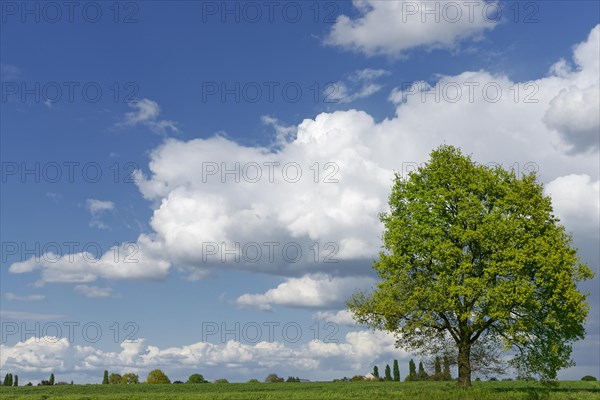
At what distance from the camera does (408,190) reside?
4728cm

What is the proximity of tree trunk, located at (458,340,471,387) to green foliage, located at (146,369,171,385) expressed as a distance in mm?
92787

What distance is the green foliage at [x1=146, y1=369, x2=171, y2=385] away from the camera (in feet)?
407

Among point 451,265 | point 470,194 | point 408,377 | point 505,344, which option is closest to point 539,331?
point 505,344

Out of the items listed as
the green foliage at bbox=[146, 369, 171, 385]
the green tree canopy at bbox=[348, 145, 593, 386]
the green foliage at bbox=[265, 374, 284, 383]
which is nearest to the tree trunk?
the green tree canopy at bbox=[348, 145, 593, 386]

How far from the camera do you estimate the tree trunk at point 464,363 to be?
146 ft

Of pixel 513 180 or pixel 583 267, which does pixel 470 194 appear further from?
pixel 583 267

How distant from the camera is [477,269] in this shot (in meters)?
43.6

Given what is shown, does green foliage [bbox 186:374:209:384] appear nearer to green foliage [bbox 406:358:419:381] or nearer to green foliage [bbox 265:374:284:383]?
green foliage [bbox 265:374:284:383]

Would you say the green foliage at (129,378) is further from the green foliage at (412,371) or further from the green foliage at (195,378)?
the green foliage at (412,371)

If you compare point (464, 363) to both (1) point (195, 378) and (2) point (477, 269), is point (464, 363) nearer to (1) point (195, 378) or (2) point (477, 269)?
(2) point (477, 269)

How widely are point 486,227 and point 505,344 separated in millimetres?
9254

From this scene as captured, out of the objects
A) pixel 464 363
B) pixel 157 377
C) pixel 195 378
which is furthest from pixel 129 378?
pixel 464 363

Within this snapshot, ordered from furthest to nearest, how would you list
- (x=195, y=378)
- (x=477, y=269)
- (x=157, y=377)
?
(x=157, y=377)
(x=195, y=378)
(x=477, y=269)

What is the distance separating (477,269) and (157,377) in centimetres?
9986
